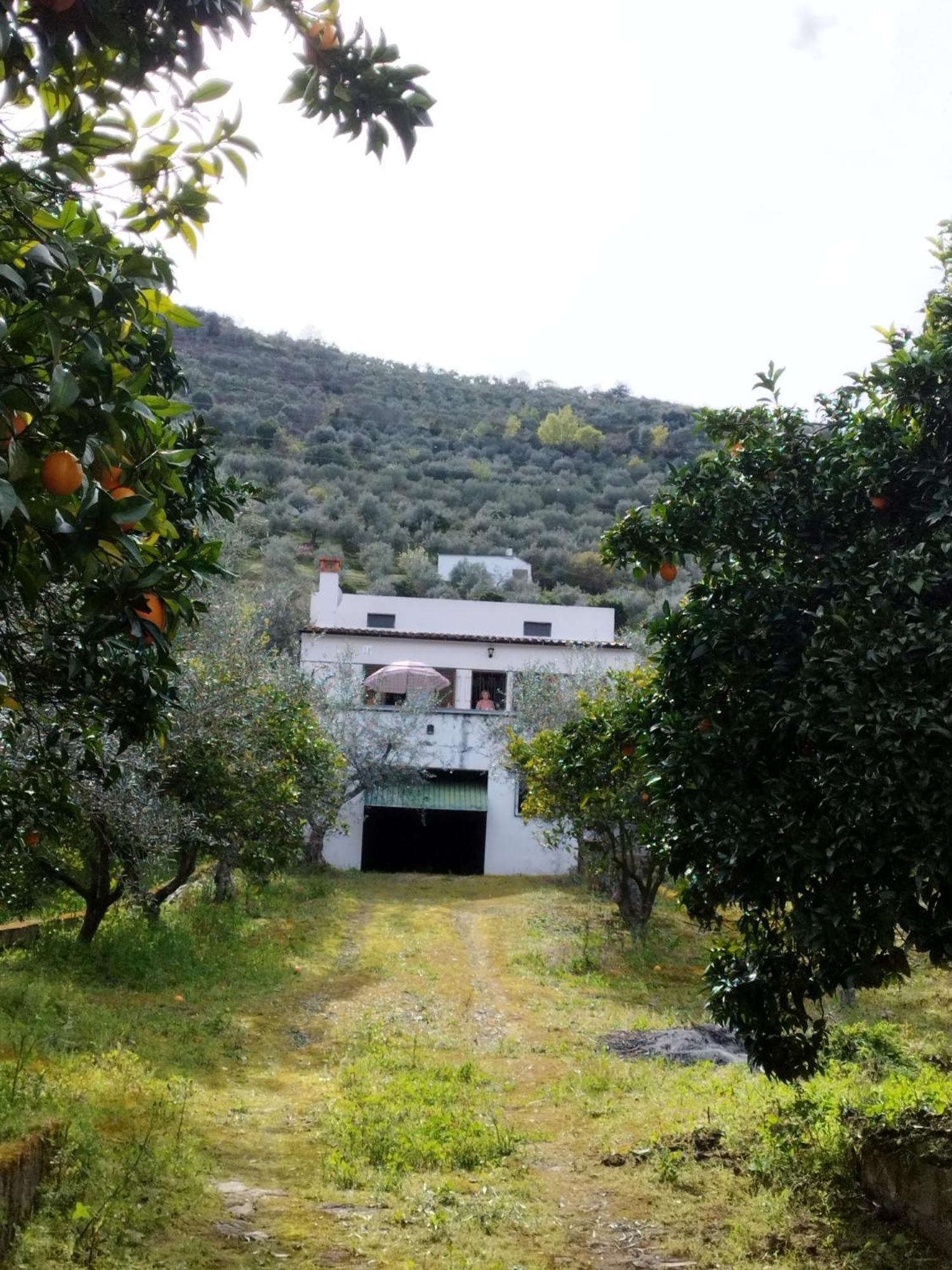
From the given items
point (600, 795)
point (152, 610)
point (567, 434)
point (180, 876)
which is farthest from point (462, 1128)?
point (567, 434)

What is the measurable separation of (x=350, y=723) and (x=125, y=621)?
27885 millimetres

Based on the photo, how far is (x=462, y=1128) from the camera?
309 inches

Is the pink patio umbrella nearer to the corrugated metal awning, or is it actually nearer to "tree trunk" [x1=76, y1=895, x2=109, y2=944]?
the corrugated metal awning

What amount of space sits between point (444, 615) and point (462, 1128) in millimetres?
31460

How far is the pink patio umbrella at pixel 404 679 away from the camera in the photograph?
3142 centimetres

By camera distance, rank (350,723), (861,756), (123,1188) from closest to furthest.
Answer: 1. (861,756)
2. (123,1188)
3. (350,723)

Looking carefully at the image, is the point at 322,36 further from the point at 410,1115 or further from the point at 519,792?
the point at 519,792

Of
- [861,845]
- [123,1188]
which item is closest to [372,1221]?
[123,1188]

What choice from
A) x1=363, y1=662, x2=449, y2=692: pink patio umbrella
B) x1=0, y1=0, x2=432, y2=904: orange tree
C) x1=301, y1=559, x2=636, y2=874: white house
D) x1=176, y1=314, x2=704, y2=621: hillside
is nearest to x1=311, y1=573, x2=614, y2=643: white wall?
x1=301, y1=559, x2=636, y2=874: white house

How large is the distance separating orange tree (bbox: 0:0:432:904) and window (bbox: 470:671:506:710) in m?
30.7

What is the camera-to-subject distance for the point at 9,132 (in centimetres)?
343

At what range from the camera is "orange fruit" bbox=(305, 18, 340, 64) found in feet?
12.2

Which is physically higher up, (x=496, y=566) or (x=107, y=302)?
(x=496, y=566)

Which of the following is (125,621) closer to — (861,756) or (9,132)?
(9,132)
